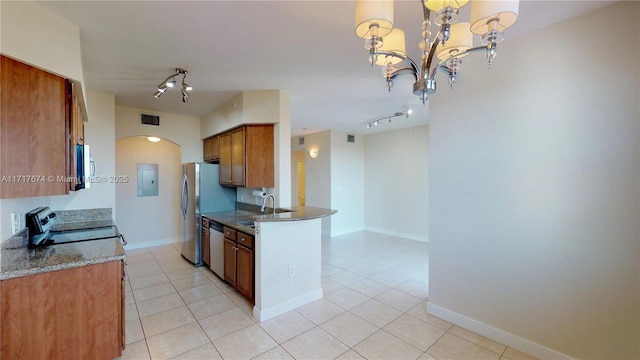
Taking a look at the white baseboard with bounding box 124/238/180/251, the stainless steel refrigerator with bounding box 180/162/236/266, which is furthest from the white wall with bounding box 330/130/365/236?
the white baseboard with bounding box 124/238/180/251

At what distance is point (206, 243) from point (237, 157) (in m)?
1.45

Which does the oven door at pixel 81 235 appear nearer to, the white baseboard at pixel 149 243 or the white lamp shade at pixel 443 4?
the white baseboard at pixel 149 243

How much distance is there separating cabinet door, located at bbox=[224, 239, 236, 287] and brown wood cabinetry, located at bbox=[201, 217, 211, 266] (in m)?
0.68

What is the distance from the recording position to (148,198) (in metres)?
5.38

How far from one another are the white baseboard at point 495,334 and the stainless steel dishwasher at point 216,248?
2.68 m

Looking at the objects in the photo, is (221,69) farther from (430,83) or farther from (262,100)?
(430,83)

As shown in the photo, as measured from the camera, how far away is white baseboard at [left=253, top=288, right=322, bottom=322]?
2.72 metres

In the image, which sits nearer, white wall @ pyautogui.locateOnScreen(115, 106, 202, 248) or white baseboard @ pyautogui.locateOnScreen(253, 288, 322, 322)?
white baseboard @ pyautogui.locateOnScreen(253, 288, 322, 322)

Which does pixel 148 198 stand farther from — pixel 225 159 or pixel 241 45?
pixel 241 45

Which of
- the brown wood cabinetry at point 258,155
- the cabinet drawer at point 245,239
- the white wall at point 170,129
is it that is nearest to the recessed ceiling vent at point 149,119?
the white wall at point 170,129

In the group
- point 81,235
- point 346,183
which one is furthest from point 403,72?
point 346,183

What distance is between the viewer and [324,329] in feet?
8.39

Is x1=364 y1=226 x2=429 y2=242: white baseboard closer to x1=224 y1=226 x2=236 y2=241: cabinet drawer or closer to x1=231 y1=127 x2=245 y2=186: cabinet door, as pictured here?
x1=231 y1=127 x2=245 y2=186: cabinet door

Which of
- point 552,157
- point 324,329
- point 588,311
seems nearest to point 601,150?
point 552,157
